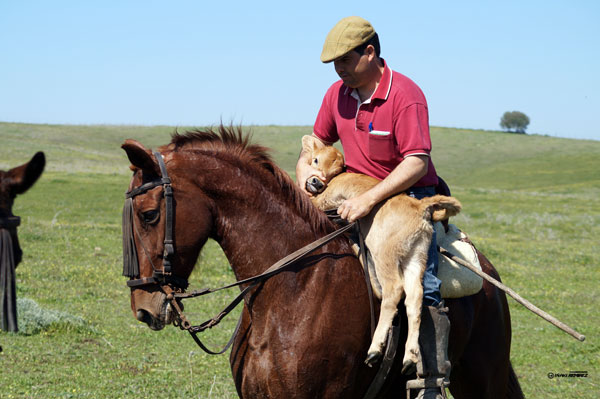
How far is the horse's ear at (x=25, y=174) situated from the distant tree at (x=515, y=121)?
125m

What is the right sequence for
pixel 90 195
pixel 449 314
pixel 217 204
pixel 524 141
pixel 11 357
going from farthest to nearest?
pixel 524 141 < pixel 90 195 < pixel 11 357 < pixel 449 314 < pixel 217 204

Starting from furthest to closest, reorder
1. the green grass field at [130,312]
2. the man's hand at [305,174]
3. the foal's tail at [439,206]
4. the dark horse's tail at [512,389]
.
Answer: the green grass field at [130,312] → the dark horse's tail at [512,389] → the man's hand at [305,174] → the foal's tail at [439,206]

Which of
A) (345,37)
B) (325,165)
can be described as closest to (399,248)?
(325,165)

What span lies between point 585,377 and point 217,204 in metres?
7.15

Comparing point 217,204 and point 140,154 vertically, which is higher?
point 140,154

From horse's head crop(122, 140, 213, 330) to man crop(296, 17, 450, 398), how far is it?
103 centimetres

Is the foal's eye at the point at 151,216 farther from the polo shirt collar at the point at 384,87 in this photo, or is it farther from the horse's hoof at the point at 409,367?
the horse's hoof at the point at 409,367

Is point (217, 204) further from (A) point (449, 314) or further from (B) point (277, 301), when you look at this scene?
(A) point (449, 314)

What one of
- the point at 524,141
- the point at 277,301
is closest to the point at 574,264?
the point at 277,301

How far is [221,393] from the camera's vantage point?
771 cm

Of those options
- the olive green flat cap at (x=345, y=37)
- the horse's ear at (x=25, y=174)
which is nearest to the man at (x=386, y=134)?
the olive green flat cap at (x=345, y=37)

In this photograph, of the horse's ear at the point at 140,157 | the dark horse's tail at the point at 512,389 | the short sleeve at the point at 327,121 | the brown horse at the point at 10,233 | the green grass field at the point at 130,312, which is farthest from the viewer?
the green grass field at the point at 130,312

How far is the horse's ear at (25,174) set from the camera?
3213 millimetres

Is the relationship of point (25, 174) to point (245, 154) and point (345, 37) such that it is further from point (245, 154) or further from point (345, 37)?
point (345, 37)
